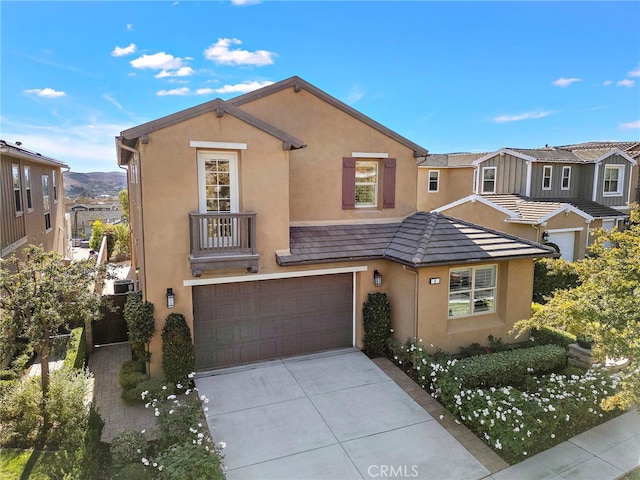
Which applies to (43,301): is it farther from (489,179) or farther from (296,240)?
(489,179)

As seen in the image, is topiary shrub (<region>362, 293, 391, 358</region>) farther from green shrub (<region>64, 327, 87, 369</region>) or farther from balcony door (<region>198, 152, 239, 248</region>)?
green shrub (<region>64, 327, 87, 369</region>)

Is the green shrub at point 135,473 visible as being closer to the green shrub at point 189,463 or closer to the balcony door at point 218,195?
the green shrub at point 189,463

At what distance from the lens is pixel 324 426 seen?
8.18m

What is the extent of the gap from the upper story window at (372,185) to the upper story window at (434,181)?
17.9 meters

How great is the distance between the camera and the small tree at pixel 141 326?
9602 millimetres

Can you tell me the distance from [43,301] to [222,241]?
3.94m

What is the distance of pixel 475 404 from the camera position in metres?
7.91

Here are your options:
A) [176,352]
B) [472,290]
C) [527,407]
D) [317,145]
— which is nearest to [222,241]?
[176,352]

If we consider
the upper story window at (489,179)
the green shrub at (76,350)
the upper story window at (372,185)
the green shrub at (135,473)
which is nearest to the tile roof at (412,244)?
the upper story window at (372,185)

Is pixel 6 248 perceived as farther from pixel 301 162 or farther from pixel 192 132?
pixel 301 162

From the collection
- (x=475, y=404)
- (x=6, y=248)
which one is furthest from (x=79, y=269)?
(x=475, y=404)

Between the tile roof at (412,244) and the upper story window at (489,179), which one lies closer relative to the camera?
the tile roof at (412,244)

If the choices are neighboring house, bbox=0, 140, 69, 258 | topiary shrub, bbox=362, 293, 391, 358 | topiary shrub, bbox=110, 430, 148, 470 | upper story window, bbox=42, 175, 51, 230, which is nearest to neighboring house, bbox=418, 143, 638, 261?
topiary shrub, bbox=362, 293, 391, 358

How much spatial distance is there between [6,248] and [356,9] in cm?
1156
